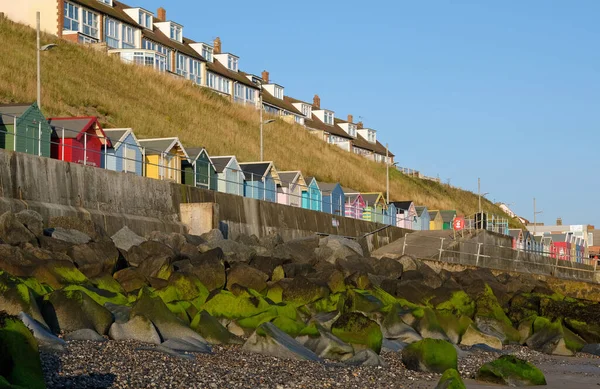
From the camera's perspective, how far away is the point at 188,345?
542 inches

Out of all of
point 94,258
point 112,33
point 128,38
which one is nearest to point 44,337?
point 94,258

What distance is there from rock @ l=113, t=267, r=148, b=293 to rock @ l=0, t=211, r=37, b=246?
2.10 meters

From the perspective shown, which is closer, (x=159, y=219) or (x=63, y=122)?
(x=159, y=219)

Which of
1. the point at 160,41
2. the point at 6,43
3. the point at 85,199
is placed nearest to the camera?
the point at 85,199

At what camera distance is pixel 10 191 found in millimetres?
22359

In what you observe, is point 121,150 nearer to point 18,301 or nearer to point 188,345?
point 18,301

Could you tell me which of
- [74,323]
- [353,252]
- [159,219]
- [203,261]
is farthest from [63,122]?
[74,323]

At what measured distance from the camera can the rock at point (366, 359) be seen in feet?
47.4

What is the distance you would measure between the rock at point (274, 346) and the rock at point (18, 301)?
124 inches

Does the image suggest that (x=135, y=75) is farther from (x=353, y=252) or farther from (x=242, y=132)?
(x=353, y=252)

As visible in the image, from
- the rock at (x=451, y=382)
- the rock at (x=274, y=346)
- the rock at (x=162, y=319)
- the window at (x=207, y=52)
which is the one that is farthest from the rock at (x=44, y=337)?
the window at (x=207, y=52)

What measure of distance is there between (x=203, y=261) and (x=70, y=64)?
49.9m

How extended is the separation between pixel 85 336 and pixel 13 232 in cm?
726

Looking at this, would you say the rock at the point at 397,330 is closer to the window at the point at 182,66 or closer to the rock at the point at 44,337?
the rock at the point at 44,337
